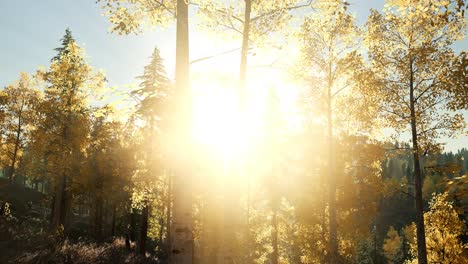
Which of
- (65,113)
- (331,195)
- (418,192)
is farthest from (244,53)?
(65,113)

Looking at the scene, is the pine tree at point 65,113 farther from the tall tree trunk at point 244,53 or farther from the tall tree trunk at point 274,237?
the tall tree trunk at point 244,53

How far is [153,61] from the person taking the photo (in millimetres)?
29906

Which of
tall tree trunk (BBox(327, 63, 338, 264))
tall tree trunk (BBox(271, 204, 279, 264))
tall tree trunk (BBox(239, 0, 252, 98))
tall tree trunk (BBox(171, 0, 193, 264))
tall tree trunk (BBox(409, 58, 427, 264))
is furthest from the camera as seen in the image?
tall tree trunk (BBox(271, 204, 279, 264))

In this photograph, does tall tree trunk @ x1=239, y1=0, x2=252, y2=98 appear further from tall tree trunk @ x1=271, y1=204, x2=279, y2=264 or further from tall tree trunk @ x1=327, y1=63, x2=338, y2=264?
tall tree trunk @ x1=271, y1=204, x2=279, y2=264

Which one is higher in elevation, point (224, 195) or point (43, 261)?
point (224, 195)

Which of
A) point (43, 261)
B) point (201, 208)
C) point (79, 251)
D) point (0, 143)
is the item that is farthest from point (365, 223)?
point (0, 143)

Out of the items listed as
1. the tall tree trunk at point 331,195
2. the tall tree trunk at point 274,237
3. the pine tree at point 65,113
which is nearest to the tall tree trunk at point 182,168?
the tall tree trunk at point 331,195

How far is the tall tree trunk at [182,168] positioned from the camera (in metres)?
5.04

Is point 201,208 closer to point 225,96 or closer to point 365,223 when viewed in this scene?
point 365,223

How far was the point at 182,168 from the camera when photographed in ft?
17.5

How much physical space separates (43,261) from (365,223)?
16.4 metres

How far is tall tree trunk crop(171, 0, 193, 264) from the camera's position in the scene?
504cm

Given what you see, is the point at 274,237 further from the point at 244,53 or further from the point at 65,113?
the point at 244,53

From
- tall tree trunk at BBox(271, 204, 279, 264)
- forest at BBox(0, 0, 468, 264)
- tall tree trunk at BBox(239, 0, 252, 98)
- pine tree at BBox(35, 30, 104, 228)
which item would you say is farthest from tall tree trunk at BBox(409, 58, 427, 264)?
pine tree at BBox(35, 30, 104, 228)
